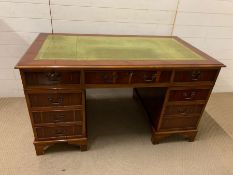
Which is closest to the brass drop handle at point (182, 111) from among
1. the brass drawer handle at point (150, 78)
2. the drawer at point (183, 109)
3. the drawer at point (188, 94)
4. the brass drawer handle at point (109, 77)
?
the drawer at point (183, 109)

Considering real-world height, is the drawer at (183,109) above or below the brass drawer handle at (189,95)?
below

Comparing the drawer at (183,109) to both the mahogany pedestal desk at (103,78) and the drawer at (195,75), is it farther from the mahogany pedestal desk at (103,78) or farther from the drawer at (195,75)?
the drawer at (195,75)

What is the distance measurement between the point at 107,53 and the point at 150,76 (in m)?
0.33

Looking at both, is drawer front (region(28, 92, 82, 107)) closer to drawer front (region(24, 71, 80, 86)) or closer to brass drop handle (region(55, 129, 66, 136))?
drawer front (region(24, 71, 80, 86))

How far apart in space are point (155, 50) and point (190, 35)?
756 mm

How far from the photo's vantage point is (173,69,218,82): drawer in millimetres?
1385

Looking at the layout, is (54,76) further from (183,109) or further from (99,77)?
(183,109)

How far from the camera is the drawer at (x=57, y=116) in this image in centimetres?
136

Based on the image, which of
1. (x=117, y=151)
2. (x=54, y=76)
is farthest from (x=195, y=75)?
(x=54, y=76)

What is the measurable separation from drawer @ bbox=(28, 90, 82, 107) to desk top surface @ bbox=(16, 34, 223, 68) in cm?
20

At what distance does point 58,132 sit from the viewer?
1.47 meters

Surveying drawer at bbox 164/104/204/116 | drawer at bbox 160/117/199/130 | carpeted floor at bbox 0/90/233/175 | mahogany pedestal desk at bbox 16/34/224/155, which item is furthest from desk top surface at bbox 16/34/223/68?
carpeted floor at bbox 0/90/233/175

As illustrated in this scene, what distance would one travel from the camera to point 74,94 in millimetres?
1323

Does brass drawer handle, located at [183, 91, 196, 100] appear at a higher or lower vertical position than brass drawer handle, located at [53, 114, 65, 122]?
higher
